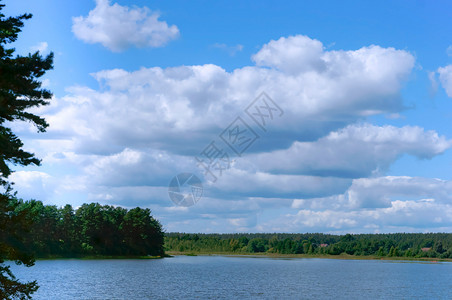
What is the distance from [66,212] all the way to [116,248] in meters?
25.2

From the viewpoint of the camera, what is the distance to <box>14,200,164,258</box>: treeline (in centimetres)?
15938

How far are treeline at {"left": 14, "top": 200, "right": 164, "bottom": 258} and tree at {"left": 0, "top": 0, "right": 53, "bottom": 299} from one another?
123510 millimetres

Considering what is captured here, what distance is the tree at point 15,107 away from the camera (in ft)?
102

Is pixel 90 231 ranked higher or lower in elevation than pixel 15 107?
lower

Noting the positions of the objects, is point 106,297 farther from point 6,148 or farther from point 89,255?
point 89,255

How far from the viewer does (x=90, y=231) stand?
173250 millimetres

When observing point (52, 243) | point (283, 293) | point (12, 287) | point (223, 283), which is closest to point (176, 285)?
point (223, 283)

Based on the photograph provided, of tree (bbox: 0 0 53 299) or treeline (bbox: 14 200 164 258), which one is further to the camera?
treeline (bbox: 14 200 164 258)

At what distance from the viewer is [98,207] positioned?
7131 inches

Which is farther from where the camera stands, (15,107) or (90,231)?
(90,231)

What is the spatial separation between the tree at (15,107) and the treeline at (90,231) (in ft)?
405

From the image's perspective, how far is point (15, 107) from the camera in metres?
33.8

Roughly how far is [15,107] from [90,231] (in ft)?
484

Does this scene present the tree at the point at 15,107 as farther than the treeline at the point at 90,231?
No
